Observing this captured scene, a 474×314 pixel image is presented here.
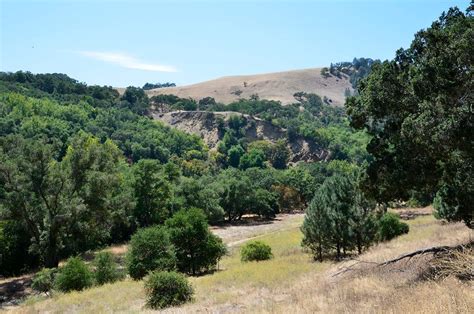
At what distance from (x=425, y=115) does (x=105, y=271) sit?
1024 inches

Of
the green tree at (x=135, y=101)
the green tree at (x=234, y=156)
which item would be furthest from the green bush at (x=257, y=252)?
the green tree at (x=135, y=101)

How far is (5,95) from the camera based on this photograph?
120250mm

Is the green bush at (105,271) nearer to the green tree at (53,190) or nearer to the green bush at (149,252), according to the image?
the green bush at (149,252)

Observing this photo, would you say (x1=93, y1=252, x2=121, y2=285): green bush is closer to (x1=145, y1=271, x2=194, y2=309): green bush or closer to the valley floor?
the valley floor

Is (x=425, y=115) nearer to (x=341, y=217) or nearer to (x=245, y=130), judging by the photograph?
(x=341, y=217)

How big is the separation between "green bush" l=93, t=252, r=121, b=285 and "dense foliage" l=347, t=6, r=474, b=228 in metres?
21.4

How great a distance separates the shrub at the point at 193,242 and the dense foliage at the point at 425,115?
16253mm

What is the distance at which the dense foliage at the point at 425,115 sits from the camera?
42.9 ft

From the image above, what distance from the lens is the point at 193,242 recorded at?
3234cm

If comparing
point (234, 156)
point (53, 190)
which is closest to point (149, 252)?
point (53, 190)

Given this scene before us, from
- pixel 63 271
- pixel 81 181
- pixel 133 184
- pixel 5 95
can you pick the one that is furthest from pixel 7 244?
pixel 5 95

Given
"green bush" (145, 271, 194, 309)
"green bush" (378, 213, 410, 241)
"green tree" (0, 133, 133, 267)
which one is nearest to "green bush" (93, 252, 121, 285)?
"green tree" (0, 133, 133, 267)

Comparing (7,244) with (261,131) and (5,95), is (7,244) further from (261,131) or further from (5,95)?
(261,131)

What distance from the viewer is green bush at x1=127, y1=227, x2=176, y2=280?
29469 millimetres
